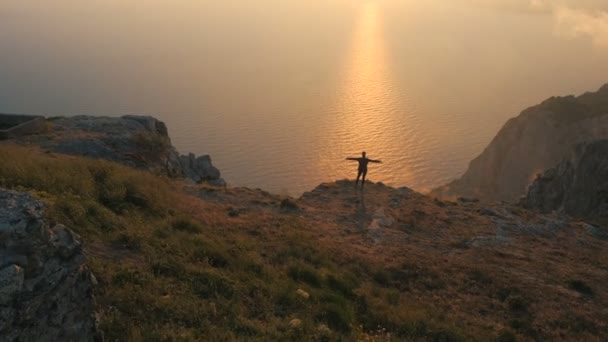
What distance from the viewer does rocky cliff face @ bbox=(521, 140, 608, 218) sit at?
1289 inches

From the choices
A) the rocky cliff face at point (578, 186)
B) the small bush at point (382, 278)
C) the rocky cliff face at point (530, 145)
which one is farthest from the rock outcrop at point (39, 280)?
the rocky cliff face at point (530, 145)

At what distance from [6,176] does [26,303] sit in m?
8.99

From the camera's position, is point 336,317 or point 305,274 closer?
point 336,317

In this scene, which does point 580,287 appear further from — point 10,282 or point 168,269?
point 10,282

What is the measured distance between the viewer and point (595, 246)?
22141mm

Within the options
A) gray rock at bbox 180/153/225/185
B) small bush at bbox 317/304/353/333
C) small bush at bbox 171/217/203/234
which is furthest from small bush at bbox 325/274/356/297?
gray rock at bbox 180/153/225/185

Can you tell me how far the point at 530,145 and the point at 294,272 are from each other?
213ft

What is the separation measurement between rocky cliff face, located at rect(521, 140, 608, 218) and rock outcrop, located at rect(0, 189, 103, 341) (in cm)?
3281

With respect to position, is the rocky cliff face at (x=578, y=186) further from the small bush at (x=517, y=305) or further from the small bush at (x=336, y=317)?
the small bush at (x=336, y=317)

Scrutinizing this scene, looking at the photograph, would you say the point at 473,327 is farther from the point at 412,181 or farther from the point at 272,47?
the point at 272,47

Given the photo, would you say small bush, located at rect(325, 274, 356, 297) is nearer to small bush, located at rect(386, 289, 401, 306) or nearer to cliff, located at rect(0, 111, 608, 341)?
cliff, located at rect(0, 111, 608, 341)

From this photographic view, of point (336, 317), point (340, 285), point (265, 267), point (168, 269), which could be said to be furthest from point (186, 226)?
point (336, 317)

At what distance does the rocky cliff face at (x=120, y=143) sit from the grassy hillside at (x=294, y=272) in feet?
24.5

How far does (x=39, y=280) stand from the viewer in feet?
19.9
